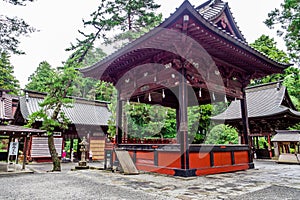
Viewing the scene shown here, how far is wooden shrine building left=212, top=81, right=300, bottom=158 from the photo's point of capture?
1327 centimetres

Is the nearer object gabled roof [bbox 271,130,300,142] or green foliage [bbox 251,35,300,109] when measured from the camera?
gabled roof [bbox 271,130,300,142]

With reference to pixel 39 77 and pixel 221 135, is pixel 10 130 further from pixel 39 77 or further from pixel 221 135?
pixel 39 77

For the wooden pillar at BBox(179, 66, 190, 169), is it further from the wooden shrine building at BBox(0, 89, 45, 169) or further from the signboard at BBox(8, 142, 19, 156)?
the signboard at BBox(8, 142, 19, 156)

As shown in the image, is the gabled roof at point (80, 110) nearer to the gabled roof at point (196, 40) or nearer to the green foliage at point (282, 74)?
the gabled roof at point (196, 40)

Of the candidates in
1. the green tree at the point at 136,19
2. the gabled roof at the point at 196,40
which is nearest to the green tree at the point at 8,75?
the green tree at the point at 136,19

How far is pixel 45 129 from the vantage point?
9633 millimetres

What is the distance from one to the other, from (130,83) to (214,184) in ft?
16.4

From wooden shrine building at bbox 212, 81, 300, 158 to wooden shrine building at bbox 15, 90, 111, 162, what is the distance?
953cm

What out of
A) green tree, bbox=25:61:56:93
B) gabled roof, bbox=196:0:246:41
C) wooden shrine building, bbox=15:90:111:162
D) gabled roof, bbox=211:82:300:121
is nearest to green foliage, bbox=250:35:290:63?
gabled roof, bbox=211:82:300:121

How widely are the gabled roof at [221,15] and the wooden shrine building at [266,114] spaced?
6.75 metres

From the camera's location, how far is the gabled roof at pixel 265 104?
13398 millimetres

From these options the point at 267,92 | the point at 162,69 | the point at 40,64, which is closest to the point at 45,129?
the point at 162,69

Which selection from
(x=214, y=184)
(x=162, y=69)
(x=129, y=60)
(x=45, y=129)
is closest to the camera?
(x=214, y=184)

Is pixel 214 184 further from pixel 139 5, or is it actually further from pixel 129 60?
pixel 139 5
